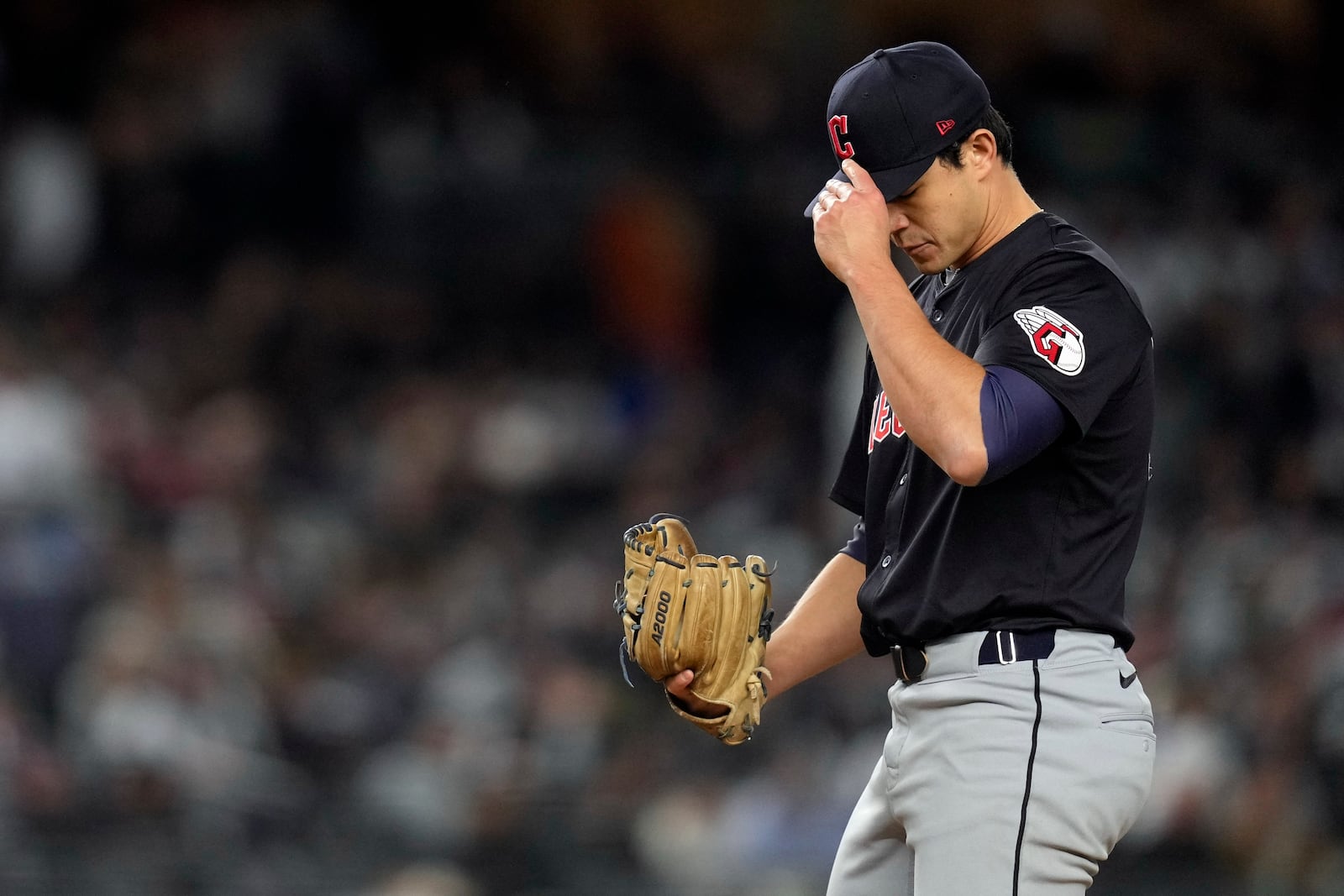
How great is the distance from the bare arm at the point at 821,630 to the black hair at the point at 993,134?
0.64 meters

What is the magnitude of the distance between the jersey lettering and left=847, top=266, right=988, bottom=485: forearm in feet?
0.87

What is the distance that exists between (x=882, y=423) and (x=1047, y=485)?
31 cm

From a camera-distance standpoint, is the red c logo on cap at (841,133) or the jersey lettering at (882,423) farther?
the jersey lettering at (882,423)

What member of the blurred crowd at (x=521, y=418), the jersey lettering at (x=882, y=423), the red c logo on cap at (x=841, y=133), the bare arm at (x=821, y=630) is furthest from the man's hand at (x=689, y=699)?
the blurred crowd at (x=521, y=418)

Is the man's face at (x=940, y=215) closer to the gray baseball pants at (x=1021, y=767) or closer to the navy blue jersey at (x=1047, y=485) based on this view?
the navy blue jersey at (x=1047, y=485)

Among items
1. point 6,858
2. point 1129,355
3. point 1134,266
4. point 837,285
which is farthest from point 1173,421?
point 1129,355

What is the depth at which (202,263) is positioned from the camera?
8195mm

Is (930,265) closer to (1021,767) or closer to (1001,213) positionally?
(1001,213)

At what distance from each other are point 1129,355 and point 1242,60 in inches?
299

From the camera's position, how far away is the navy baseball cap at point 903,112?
89.6 inches

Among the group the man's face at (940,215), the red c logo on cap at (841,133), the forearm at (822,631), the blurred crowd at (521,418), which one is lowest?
the forearm at (822,631)

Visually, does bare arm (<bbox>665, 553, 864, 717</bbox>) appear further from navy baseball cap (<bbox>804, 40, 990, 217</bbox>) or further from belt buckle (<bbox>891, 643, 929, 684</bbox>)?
navy baseball cap (<bbox>804, 40, 990, 217</bbox>)

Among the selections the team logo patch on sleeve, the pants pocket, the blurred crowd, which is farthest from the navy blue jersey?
the blurred crowd

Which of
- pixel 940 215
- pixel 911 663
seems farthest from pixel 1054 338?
pixel 911 663
